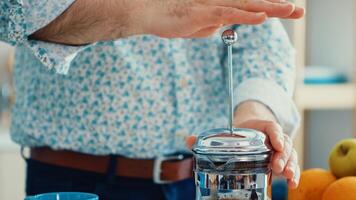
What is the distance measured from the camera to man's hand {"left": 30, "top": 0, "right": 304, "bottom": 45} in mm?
914

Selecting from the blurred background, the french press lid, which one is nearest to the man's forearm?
the french press lid

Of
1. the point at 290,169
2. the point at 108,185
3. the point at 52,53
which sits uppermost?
the point at 52,53

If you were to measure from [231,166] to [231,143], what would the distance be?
2 cm

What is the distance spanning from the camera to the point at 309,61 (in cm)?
295

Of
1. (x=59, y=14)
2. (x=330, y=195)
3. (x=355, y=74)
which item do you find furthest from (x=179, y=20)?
(x=355, y=74)

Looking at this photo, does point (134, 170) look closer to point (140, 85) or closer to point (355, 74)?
point (140, 85)

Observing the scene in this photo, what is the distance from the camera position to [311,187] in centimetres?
96

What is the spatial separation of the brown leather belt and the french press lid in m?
0.47

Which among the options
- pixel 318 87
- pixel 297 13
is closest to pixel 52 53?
pixel 297 13

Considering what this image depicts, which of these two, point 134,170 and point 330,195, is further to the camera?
point 134,170

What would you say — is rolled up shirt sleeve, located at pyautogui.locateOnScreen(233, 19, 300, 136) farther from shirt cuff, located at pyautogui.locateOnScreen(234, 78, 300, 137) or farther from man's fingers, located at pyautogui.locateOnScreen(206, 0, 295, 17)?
man's fingers, located at pyautogui.locateOnScreen(206, 0, 295, 17)

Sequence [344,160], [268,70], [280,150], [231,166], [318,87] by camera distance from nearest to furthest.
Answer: [231,166], [280,150], [344,160], [268,70], [318,87]

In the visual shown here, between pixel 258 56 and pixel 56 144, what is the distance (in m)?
0.37

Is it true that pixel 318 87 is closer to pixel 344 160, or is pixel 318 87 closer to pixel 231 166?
pixel 344 160
